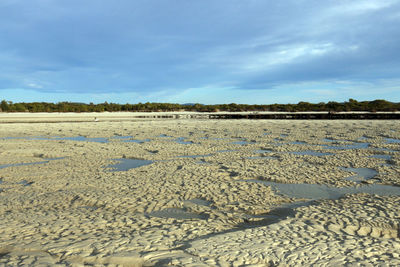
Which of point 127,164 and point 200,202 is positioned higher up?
point 127,164

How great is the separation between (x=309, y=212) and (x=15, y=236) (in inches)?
132

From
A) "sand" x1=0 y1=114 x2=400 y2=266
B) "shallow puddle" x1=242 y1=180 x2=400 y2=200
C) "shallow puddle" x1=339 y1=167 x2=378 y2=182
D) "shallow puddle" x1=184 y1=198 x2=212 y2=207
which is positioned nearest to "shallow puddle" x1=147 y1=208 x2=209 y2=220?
"sand" x1=0 y1=114 x2=400 y2=266

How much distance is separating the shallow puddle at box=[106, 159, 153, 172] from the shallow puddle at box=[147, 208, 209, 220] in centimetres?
272

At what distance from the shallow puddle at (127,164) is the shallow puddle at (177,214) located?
8.91ft

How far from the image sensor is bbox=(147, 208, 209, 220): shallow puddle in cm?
353

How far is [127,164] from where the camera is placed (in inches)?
266

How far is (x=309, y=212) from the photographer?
140 inches

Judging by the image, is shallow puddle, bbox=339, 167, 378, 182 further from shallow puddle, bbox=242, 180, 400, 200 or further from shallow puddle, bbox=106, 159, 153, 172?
shallow puddle, bbox=106, 159, 153, 172

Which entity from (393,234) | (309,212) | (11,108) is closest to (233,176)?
(309,212)

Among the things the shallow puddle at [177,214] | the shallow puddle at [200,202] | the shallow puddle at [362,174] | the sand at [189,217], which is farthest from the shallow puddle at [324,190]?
the shallow puddle at [177,214]

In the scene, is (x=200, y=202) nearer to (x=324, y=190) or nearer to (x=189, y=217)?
(x=189, y=217)

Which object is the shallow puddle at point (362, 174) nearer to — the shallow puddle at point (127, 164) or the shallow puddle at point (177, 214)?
the shallow puddle at point (177, 214)

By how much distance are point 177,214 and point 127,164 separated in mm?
3473

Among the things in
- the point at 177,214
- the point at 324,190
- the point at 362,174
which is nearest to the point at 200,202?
the point at 177,214
